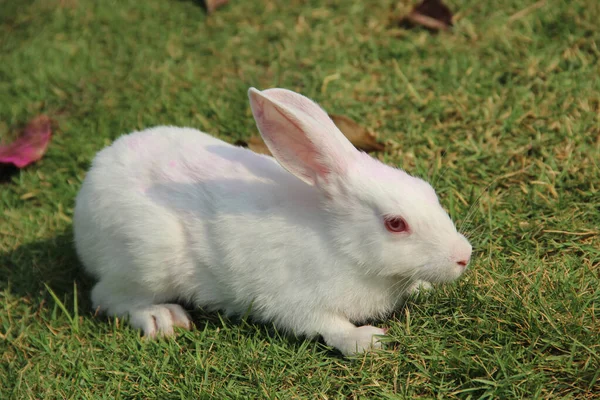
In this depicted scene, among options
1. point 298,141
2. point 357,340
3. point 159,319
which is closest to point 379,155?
point 298,141

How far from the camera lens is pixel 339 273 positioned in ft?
10.9

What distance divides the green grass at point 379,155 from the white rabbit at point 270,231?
0.15 meters

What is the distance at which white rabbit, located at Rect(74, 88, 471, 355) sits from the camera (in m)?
3.26

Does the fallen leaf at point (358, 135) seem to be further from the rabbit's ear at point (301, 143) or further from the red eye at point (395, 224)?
the red eye at point (395, 224)

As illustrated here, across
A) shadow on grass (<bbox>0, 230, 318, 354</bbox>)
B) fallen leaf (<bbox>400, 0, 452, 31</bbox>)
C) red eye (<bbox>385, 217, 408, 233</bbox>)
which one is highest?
fallen leaf (<bbox>400, 0, 452, 31</bbox>)

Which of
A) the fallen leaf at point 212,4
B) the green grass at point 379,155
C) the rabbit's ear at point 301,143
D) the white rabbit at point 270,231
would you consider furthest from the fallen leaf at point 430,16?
the rabbit's ear at point 301,143

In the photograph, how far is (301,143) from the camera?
11.0 feet

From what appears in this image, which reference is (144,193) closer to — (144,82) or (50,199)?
(50,199)

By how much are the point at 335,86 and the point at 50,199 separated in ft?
6.61

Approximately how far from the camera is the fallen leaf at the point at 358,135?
4.44m

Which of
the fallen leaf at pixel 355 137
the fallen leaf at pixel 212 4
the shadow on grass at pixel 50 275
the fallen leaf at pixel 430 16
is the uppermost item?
the fallen leaf at pixel 430 16

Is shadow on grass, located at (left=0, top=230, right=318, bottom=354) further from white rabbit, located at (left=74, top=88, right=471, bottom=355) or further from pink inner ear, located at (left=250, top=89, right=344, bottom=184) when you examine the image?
pink inner ear, located at (left=250, top=89, right=344, bottom=184)

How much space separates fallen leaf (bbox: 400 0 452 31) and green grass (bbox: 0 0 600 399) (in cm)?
15

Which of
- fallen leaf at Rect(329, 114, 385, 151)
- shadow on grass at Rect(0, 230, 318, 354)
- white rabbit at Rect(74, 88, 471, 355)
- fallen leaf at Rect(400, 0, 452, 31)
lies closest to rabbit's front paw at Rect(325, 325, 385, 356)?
white rabbit at Rect(74, 88, 471, 355)
